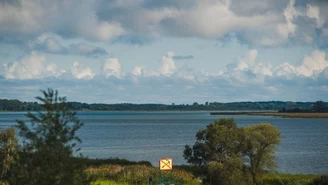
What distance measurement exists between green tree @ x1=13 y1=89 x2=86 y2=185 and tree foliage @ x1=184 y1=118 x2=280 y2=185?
30502 millimetres

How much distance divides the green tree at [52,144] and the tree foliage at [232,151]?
3050cm

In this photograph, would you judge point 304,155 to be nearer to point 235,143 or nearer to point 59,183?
point 235,143

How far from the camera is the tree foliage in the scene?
43.9m

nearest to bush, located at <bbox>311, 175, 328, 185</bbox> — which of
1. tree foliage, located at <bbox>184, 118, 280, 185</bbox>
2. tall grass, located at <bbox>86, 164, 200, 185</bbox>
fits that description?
tree foliage, located at <bbox>184, 118, 280, 185</bbox>

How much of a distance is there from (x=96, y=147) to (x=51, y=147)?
8265 cm

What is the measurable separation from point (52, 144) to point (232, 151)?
114 feet

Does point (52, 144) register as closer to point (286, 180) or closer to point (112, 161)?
point (286, 180)

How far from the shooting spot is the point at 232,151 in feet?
152

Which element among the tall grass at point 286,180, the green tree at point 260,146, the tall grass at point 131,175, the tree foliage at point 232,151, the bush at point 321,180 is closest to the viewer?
the tall grass at point 131,175

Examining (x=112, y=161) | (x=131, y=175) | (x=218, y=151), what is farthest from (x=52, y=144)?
(x=112, y=161)

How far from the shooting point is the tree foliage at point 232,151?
144 ft

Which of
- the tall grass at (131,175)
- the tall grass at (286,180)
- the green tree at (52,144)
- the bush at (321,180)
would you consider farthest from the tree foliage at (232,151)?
the green tree at (52,144)

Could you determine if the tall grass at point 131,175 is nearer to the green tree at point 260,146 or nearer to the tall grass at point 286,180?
the tall grass at point 286,180

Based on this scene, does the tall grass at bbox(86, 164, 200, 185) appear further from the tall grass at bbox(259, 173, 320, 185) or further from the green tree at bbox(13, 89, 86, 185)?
the green tree at bbox(13, 89, 86, 185)
